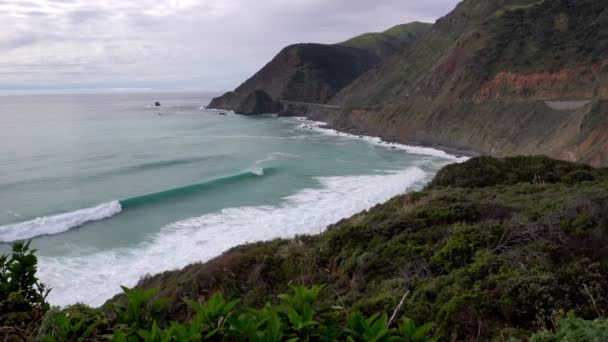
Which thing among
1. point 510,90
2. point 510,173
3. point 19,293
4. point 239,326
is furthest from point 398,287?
point 510,90

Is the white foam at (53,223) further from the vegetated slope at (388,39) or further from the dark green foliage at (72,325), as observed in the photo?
the vegetated slope at (388,39)

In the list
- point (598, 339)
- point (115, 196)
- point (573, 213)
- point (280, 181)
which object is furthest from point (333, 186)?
point (598, 339)

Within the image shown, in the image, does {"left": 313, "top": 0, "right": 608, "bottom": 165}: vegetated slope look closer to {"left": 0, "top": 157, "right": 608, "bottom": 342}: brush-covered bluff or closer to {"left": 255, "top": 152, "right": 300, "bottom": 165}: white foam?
{"left": 255, "top": 152, "right": 300, "bottom": 165}: white foam

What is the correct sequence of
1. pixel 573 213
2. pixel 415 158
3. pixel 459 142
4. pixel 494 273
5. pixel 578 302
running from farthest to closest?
pixel 459 142
pixel 415 158
pixel 573 213
pixel 494 273
pixel 578 302

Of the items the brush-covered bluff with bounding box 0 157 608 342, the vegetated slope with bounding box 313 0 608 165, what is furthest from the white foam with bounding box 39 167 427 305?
the vegetated slope with bounding box 313 0 608 165

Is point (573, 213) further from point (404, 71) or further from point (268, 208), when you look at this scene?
point (404, 71)
